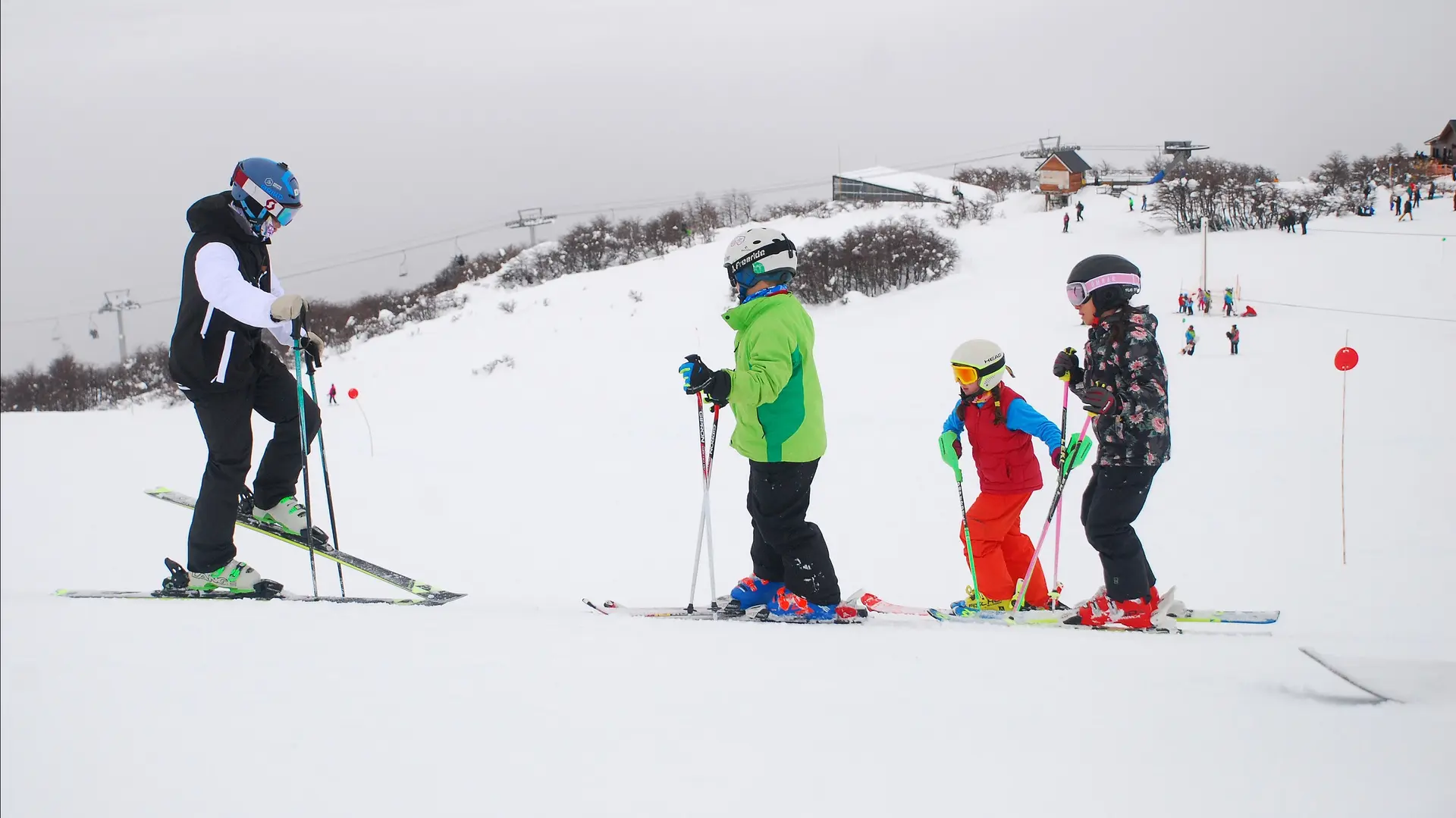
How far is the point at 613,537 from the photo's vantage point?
814cm

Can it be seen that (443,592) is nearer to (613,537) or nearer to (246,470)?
(246,470)

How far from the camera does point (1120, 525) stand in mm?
3662

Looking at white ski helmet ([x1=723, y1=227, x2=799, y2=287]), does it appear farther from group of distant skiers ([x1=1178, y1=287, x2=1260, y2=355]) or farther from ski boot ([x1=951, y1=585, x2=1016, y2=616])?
group of distant skiers ([x1=1178, y1=287, x2=1260, y2=355])

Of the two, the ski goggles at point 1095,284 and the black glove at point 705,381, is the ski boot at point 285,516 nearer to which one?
the black glove at point 705,381

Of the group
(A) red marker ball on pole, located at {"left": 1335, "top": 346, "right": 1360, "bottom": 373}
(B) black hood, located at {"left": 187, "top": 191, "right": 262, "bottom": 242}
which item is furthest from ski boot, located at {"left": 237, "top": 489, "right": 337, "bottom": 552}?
(A) red marker ball on pole, located at {"left": 1335, "top": 346, "right": 1360, "bottom": 373}

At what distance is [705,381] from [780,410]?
19.0 inches

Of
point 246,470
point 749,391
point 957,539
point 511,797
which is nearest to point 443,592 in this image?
point 246,470

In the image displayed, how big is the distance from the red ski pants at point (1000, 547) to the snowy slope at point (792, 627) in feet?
4.20

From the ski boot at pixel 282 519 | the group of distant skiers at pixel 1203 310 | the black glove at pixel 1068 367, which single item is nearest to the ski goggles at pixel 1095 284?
the black glove at pixel 1068 367

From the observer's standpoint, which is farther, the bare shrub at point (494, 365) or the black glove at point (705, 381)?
the bare shrub at point (494, 365)

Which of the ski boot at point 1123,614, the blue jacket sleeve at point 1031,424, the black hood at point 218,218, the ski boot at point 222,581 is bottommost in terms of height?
the ski boot at point 1123,614

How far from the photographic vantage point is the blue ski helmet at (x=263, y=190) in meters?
3.79

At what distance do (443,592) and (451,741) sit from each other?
95.8 inches

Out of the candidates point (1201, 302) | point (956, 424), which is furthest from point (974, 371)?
point (1201, 302)
